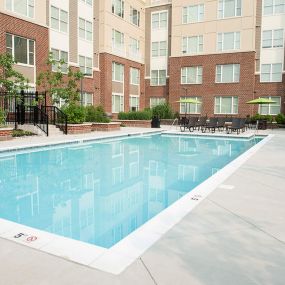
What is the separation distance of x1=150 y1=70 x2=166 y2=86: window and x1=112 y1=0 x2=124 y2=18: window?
24.9 feet

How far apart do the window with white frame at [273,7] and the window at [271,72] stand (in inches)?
203

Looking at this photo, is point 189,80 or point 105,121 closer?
point 105,121

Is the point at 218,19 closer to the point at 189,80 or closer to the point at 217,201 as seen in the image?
the point at 189,80

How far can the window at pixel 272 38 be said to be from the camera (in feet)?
105

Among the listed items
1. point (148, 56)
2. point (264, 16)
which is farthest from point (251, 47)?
point (148, 56)

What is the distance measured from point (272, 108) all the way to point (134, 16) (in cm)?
1861

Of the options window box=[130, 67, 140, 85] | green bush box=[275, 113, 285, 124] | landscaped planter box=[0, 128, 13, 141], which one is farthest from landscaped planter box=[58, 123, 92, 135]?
green bush box=[275, 113, 285, 124]

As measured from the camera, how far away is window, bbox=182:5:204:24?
34.8 metres

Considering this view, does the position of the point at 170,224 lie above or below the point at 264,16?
below

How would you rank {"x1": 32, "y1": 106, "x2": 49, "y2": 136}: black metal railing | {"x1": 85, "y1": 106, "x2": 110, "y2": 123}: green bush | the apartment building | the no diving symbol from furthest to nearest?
the apartment building, {"x1": 85, "y1": 106, "x2": 110, "y2": 123}: green bush, {"x1": 32, "y1": 106, "x2": 49, "y2": 136}: black metal railing, the no diving symbol

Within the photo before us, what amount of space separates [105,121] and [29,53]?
7.43 meters

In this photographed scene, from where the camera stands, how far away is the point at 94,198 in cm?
753

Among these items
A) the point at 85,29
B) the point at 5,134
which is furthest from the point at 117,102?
the point at 5,134

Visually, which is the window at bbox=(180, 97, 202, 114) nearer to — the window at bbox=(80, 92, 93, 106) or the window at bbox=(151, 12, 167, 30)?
the window at bbox=(151, 12, 167, 30)
